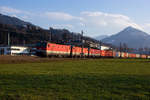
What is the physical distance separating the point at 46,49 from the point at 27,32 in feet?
250

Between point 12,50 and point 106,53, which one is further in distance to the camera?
point 106,53

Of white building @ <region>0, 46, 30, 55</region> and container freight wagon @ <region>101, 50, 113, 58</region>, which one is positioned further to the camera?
container freight wagon @ <region>101, 50, 113, 58</region>

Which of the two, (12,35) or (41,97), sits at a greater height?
(12,35)

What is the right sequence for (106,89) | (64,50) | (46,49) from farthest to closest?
(64,50), (46,49), (106,89)

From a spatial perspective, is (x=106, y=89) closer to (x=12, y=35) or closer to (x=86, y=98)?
(x=86, y=98)

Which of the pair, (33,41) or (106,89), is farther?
(33,41)

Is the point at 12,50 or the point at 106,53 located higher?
the point at 12,50

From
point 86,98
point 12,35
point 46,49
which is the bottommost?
point 86,98

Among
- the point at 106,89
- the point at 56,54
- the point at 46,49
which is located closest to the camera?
the point at 106,89

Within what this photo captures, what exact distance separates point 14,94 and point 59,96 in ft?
6.63

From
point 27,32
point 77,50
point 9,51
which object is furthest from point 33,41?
point 77,50

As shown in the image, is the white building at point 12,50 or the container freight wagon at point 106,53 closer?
the white building at point 12,50

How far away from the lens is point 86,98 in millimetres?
7527

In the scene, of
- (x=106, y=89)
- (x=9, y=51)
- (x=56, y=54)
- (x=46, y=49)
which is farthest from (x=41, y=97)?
(x=9, y=51)
